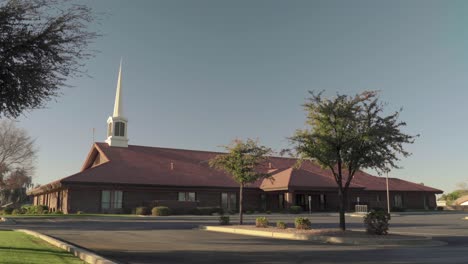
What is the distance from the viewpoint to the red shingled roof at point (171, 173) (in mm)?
43719

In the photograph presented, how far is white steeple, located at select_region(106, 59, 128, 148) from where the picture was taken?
5112cm

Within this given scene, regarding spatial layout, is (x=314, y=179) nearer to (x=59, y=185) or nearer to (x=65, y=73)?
(x=59, y=185)

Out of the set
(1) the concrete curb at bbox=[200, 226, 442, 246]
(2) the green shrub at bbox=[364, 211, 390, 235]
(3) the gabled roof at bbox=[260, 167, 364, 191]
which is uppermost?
(3) the gabled roof at bbox=[260, 167, 364, 191]

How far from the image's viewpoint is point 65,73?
38.4 feet

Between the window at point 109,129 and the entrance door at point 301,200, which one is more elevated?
the window at point 109,129

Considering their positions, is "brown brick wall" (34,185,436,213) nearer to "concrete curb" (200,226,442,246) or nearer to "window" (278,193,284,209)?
"window" (278,193,284,209)

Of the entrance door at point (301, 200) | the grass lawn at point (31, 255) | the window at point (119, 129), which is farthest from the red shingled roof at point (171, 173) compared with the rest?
the grass lawn at point (31, 255)

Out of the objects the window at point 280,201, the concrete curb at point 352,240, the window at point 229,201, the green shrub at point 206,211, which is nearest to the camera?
the concrete curb at point 352,240

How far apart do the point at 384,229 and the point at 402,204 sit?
42.8m

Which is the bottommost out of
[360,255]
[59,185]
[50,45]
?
[360,255]

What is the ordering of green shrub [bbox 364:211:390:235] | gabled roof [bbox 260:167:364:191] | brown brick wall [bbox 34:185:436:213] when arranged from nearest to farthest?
green shrub [bbox 364:211:390:235] < brown brick wall [bbox 34:185:436:213] < gabled roof [bbox 260:167:364:191]

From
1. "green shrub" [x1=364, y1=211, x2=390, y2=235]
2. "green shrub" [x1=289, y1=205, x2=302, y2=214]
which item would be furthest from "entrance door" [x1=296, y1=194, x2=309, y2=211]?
"green shrub" [x1=364, y1=211, x2=390, y2=235]

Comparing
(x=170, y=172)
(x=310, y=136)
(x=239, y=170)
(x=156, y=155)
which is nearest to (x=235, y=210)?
(x=170, y=172)

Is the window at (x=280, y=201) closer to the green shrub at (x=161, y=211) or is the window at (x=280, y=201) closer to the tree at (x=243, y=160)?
the green shrub at (x=161, y=211)
